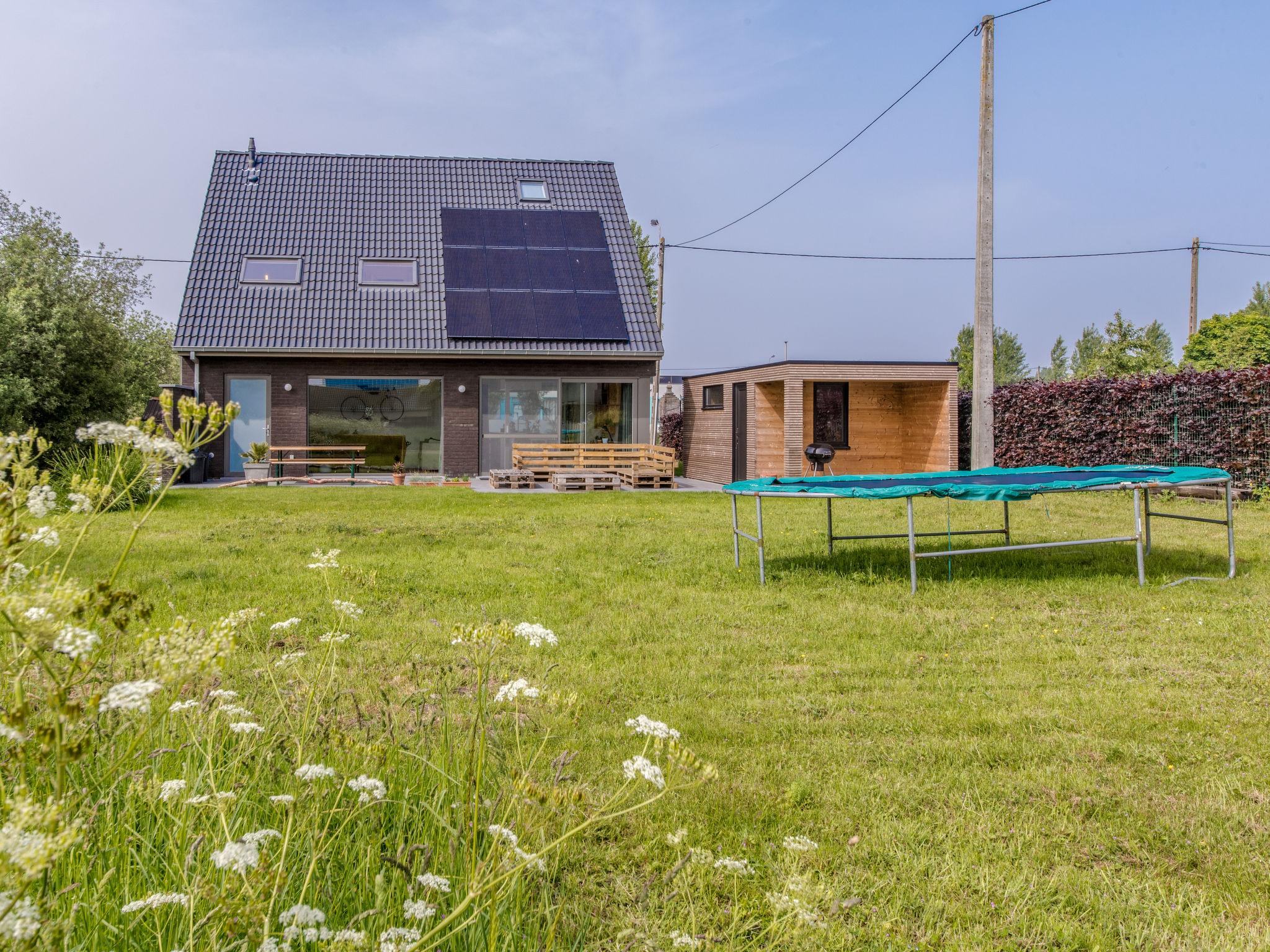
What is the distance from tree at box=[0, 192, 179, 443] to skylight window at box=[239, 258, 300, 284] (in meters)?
3.63

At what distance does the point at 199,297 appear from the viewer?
18.7 meters

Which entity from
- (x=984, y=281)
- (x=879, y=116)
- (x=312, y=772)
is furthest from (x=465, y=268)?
(x=312, y=772)

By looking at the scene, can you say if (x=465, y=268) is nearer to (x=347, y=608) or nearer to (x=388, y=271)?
(x=388, y=271)

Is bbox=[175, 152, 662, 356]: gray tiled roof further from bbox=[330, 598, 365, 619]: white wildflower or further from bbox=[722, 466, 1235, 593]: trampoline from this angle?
bbox=[330, 598, 365, 619]: white wildflower

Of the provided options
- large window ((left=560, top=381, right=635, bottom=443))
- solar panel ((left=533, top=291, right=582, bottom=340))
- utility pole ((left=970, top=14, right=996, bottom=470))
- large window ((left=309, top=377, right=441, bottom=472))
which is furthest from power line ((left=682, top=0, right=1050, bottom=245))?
large window ((left=309, top=377, right=441, bottom=472))

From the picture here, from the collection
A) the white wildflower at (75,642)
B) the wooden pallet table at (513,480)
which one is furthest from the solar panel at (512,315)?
the white wildflower at (75,642)

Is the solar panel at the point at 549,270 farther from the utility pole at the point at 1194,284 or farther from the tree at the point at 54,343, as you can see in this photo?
the utility pole at the point at 1194,284

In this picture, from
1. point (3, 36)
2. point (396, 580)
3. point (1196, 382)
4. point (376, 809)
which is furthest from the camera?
point (1196, 382)

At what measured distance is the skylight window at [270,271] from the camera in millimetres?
19312

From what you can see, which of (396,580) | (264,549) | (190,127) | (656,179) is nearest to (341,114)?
(190,127)

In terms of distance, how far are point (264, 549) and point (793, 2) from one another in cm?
981

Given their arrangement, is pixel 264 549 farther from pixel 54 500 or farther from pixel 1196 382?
pixel 1196 382

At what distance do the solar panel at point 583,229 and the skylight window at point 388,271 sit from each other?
3.46 meters

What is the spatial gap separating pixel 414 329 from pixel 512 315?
80.7 inches
